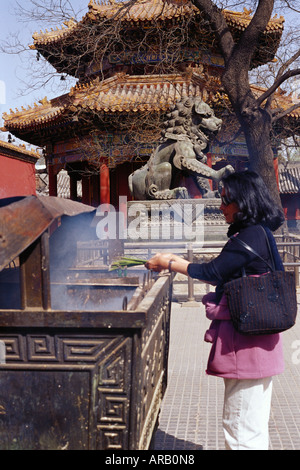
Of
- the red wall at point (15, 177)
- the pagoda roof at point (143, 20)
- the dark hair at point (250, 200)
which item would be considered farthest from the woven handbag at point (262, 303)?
the pagoda roof at point (143, 20)

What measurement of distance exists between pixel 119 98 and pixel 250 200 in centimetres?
1292

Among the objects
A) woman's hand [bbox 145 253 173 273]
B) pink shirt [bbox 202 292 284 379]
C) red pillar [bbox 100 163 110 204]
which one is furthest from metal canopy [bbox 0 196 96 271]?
Result: red pillar [bbox 100 163 110 204]

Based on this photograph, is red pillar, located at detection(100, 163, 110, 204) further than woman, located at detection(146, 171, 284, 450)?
Yes

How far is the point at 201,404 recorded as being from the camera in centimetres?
364

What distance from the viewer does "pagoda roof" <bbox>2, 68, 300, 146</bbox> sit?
44.4 feet

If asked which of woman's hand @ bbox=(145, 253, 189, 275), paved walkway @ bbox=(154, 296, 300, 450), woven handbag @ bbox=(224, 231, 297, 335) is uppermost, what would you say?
woman's hand @ bbox=(145, 253, 189, 275)

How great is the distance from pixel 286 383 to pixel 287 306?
233 centimetres

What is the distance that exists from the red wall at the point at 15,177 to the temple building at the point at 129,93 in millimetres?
1650

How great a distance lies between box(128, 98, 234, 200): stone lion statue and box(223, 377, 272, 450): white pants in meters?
6.95

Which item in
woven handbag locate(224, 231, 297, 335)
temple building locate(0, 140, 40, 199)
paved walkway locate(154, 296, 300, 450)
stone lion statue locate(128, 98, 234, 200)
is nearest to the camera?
woven handbag locate(224, 231, 297, 335)

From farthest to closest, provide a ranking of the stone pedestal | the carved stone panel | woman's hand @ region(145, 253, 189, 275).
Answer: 1. the stone pedestal
2. woman's hand @ region(145, 253, 189, 275)
3. the carved stone panel

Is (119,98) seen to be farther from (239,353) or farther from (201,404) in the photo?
(239,353)

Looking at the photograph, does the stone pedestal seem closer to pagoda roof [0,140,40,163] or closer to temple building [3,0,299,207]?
temple building [3,0,299,207]

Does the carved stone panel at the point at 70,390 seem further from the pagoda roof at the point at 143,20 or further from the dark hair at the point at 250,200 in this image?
the pagoda roof at the point at 143,20
